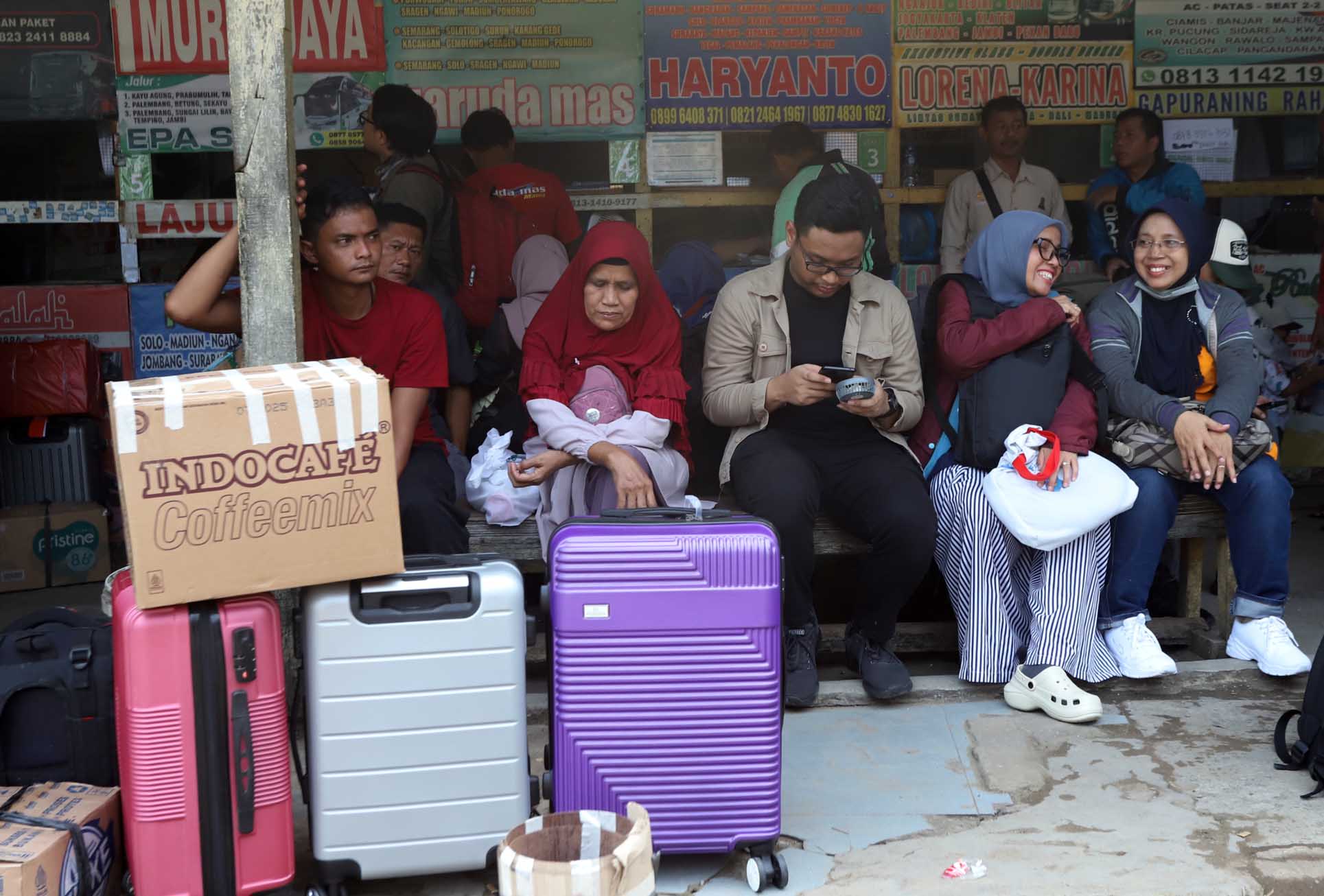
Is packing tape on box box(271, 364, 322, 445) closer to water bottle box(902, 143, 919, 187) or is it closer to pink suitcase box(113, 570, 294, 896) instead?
pink suitcase box(113, 570, 294, 896)

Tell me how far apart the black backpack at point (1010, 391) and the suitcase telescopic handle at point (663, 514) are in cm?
123

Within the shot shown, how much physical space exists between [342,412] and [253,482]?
0.73 ft

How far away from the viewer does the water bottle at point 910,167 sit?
638 cm

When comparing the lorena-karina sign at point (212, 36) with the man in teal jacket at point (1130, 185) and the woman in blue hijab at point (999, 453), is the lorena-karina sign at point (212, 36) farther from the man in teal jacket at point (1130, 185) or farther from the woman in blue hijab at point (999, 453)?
the man in teal jacket at point (1130, 185)

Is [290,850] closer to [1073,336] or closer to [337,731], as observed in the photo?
[337,731]

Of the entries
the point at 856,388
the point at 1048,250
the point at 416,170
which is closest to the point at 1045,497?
the point at 856,388

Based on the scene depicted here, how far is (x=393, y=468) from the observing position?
2.64 metres

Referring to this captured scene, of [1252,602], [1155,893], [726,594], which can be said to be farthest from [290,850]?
[1252,602]

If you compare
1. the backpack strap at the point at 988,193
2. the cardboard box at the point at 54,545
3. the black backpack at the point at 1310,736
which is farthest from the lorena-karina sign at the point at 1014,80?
the cardboard box at the point at 54,545

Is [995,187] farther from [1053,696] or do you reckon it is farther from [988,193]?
[1053,696]

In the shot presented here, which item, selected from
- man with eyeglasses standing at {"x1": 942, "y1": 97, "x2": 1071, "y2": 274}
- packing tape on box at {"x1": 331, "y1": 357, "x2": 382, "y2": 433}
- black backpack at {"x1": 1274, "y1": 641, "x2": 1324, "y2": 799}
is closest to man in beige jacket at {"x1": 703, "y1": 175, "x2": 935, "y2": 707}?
black backpack at {"x1": 1274, "y1": 641, "x2": 1324, "y2": 799}

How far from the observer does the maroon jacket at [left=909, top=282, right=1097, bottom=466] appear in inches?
151

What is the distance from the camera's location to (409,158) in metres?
5.07

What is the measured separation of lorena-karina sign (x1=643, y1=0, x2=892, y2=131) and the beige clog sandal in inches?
134
